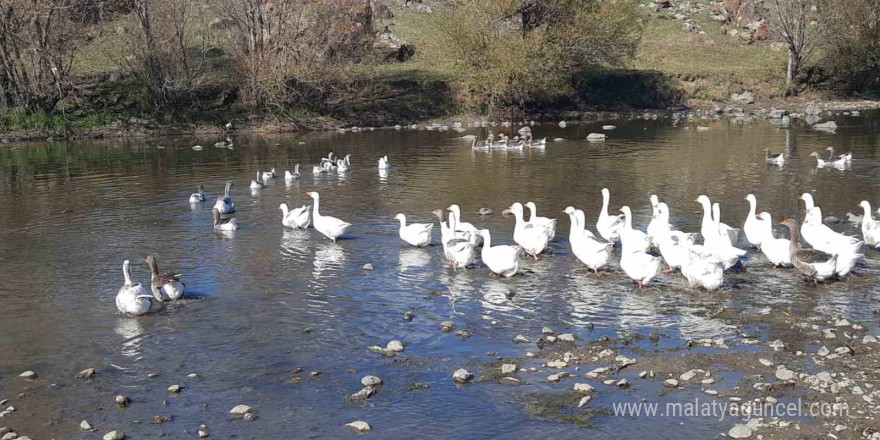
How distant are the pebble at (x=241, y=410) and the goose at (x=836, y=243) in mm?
9842

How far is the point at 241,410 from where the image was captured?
9.66 metres

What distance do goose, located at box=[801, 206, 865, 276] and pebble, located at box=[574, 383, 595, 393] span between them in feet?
20.5

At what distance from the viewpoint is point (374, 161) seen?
107 feet

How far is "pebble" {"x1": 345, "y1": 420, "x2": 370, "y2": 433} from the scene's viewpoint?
9.18 m

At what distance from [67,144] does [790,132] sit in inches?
1405

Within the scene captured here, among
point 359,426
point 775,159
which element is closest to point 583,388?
point 359,426

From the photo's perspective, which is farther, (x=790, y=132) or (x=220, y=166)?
(x=790, y=132)

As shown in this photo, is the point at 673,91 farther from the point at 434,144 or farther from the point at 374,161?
the point at 374,161

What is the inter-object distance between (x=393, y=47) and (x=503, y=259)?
45.9 m

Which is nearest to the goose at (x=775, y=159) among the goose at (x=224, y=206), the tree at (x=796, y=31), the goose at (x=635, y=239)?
the goose at (x=635, y=239)

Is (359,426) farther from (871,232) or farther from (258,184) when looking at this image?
(258,184)

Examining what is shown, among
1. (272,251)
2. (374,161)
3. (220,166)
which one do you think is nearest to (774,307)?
(272,251)

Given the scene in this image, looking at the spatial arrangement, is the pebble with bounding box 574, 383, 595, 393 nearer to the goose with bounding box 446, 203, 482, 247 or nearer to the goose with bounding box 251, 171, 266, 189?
the goose with bounding box 446, 203, 482, 247

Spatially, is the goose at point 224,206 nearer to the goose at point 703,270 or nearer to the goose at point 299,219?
the goose at point 299,219
